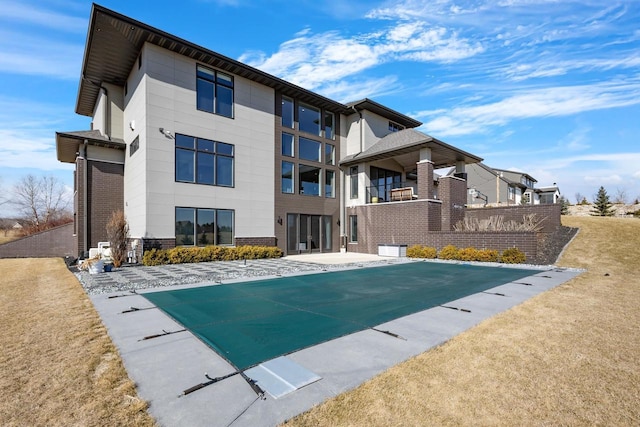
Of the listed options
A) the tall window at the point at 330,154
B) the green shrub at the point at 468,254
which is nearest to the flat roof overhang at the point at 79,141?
the tall window at the point at 330,154

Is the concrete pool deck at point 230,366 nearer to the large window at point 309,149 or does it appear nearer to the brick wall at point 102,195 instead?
the brick wall at point 102,195

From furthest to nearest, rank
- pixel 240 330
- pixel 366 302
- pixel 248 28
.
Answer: pixel 248 28 → pixel 366 302 → pixel 240 330

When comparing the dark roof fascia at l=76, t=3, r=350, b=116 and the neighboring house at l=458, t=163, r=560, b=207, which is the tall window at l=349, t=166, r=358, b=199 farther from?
the neighboring house at l=458, t=163, r=560, b=207

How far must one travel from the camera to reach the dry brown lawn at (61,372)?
2.30m

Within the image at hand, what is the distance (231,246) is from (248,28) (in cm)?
921

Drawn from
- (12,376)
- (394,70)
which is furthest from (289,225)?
(12,376)

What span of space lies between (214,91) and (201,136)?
2.27 metres

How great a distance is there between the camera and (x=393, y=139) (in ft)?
58.4

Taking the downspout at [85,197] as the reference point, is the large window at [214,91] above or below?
above

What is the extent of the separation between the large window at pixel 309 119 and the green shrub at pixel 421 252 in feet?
27.8

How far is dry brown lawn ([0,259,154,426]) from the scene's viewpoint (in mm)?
2299

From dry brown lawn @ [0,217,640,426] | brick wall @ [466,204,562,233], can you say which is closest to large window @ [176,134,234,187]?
dry brown lawn @ [0,217,640,426]

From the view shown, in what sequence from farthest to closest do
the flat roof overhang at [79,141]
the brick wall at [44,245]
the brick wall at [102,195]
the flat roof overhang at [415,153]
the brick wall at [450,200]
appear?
the brick wall at [450,200], the brick wall at [44,245], the flat roof overhang at [415,153], the brick wall at [102,195], the flat roof overhang at [79,141]

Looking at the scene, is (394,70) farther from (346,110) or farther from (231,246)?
(231,246)
